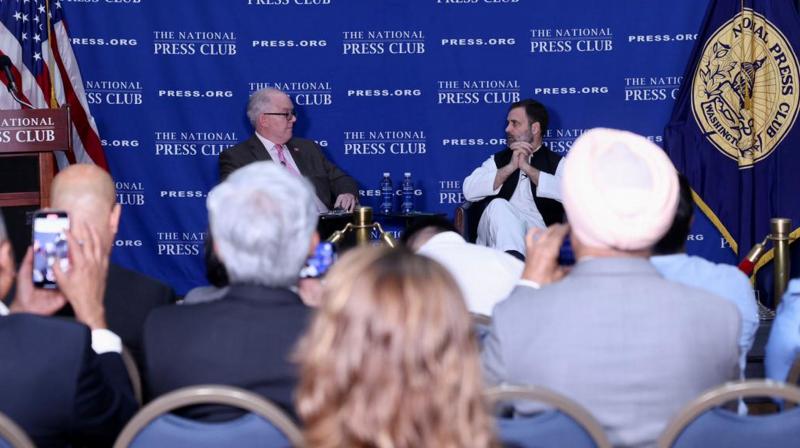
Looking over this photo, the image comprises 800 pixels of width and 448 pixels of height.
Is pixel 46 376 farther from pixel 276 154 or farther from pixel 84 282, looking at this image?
pixel 276 154

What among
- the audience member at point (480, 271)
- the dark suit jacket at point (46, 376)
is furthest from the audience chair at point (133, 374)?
the audience member at point (480, 271)

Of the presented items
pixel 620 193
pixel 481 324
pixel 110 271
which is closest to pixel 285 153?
pixel 110 271

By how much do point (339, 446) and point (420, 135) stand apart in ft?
17.5

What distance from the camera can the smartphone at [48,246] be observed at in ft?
7.50

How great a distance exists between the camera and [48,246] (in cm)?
230

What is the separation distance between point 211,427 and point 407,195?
4581mm

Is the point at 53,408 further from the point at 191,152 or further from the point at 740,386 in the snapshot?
the point at 191,152

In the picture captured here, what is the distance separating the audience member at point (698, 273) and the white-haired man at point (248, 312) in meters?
0.97

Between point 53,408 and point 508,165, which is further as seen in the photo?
point 508,165

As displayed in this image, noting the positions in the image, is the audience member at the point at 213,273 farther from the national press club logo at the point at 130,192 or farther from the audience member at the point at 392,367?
the national press club logo at the point at 130,192

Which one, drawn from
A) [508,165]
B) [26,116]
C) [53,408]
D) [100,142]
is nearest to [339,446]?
[53,408]

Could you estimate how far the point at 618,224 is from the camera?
6.49 ft

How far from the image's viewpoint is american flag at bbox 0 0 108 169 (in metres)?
5.87

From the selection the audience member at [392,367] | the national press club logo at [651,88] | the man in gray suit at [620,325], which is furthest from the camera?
the national press club logo at [651,88]
